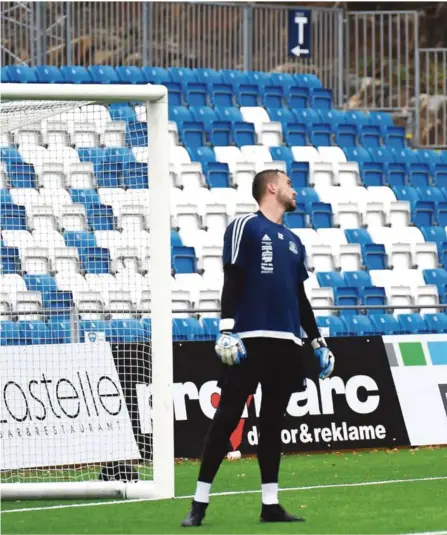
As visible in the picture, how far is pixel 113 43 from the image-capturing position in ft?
69.7

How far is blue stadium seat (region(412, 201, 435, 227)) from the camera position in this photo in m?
19.6

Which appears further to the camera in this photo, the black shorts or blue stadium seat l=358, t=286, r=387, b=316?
blue stadium seat l=358, t=286, r=387, b=316

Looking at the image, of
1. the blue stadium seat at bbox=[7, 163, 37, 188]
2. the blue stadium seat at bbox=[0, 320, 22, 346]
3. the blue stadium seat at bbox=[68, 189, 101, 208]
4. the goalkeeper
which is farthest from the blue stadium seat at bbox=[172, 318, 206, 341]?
the goalkeeper

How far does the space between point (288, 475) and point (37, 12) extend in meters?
10.9

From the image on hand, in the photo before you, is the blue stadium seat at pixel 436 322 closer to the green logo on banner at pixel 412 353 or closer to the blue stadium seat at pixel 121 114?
the green logo on banner at pixel 412 353

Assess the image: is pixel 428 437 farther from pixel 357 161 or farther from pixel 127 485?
pixel 357 161

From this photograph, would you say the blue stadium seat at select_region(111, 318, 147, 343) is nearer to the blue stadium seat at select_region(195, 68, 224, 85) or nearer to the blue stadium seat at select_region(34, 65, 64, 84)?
the blue stadium seat at select_region(34, 65, 64, 84)

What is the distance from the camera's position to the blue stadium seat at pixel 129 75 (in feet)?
62.9

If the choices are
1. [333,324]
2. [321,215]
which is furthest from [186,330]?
[321,215]

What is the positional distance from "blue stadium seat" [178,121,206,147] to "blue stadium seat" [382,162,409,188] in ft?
9.19

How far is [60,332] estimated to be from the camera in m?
10.6

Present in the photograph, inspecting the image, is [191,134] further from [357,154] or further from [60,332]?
[60,332]

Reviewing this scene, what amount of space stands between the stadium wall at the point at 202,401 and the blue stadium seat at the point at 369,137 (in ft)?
26.3

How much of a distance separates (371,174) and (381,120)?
66.8 inches
